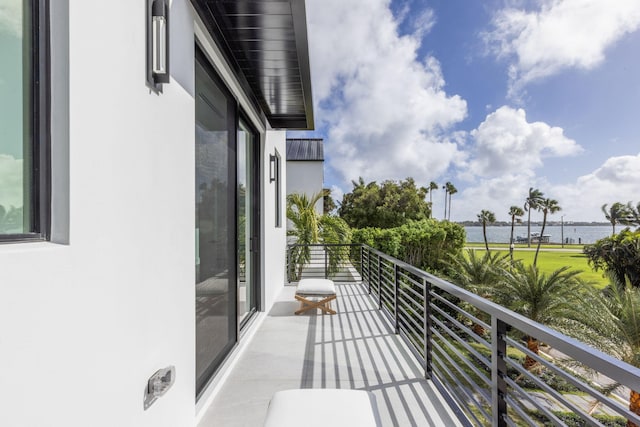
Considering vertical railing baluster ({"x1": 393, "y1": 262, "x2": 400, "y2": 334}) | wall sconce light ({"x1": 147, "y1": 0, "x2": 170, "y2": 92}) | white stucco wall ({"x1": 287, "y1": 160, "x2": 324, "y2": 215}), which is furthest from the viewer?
white stucco wall ({"x1": 287, "y1": 160, "x2": 324, "y2": 215})

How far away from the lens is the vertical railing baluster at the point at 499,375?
1923 mm

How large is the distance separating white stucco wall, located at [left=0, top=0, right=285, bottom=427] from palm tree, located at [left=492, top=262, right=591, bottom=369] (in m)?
11.9

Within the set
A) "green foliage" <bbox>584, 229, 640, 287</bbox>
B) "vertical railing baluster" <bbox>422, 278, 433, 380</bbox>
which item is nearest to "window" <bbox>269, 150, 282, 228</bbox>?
"vertical railing baluster" <bbox>422, 278, 433, 380</bbox>

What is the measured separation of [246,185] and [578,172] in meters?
62.4

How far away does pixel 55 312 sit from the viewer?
107 centimetres

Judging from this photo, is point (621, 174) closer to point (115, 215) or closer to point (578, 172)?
point (578, 172)

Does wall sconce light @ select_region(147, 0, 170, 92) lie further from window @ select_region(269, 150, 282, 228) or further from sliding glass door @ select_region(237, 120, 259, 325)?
window @ select_region(269, 150, 282, 228)

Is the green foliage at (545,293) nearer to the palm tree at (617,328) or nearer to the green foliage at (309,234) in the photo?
the palm tree at (617,328)

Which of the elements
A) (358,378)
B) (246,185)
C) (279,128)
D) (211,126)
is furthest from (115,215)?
(279,128)

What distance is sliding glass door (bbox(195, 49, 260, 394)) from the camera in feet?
8.55

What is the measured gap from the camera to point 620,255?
18.7m

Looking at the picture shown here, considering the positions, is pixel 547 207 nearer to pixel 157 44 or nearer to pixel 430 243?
pixel 430 243

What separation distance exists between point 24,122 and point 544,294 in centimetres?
1345

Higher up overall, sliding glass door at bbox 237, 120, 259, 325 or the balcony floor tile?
sliding glass door at bbox 237, 120, 259, 325
